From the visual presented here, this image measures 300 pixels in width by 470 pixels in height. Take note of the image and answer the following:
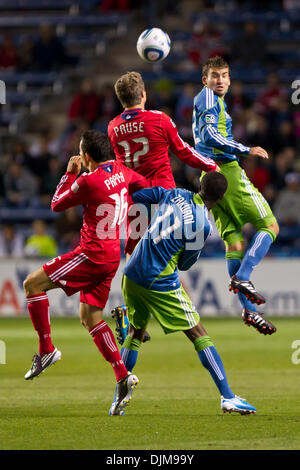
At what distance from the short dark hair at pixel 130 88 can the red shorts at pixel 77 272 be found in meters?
1.41

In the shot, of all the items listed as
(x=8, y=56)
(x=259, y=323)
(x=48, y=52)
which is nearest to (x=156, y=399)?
(x=259, y=323)

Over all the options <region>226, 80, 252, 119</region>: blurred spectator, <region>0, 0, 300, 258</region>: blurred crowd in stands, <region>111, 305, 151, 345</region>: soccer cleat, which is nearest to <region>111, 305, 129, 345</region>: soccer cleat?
<region>111, 305, 151, 345</region>: soccer cleat

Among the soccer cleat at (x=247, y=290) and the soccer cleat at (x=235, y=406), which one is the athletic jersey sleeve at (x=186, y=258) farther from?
the soccer cleat at (x=235, y=406)

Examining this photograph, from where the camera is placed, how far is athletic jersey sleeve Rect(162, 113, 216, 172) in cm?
794

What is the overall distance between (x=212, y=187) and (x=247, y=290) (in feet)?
4.43

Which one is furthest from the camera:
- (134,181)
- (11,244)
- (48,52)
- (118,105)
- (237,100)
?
(48,52)

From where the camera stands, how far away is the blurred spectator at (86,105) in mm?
19672

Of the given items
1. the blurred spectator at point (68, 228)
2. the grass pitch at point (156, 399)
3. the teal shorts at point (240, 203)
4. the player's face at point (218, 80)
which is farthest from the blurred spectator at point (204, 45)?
the teal shorts at point (240, 203)

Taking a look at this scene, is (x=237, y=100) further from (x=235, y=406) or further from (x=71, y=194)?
(x=235, y=406)

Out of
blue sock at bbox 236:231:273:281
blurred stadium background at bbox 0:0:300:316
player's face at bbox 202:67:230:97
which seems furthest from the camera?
blurred stadium background at bbox 0:0:300:316

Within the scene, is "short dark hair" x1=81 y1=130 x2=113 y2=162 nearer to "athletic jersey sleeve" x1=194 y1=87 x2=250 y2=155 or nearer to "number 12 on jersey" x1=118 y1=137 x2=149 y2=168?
"number 12 on jersey" x1=118 y1=137 x2=149 y2=168

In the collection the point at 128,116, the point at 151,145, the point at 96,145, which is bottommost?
the point at 151,145

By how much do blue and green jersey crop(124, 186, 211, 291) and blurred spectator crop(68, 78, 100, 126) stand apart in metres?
12.7

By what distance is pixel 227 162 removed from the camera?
28.5 feet
